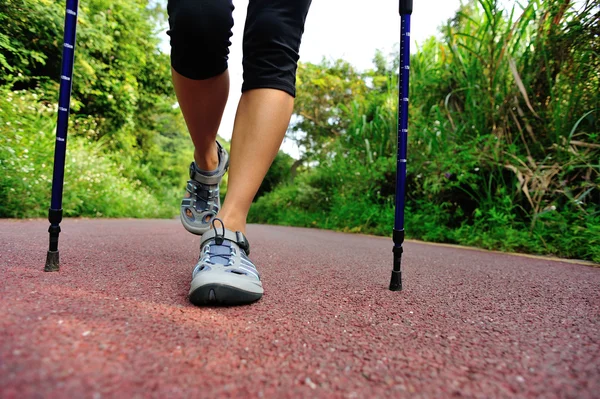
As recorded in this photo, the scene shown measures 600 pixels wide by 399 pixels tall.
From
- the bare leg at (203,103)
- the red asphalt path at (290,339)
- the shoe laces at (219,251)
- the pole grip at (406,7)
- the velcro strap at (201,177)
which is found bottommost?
the red asphalt path at (290,339)

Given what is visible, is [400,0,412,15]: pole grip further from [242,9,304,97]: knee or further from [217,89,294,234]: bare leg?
[217,89,294,234]: bare leg

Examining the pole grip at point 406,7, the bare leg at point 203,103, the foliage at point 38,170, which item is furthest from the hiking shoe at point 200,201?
the foliage at point 38,170

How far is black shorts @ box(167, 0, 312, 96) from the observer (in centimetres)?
129

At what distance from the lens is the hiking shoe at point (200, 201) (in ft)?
6.14

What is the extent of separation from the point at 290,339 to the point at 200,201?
1.22 metres

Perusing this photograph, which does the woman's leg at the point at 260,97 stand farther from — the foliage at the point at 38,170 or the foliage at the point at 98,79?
the foliage at the point at 38,170

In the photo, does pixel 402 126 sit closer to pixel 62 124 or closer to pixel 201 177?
pixel 201 177

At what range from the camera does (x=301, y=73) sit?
43.5 feet

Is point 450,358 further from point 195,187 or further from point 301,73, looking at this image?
point 301,73

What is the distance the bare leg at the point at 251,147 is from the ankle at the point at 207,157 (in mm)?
476

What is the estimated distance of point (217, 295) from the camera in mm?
1034

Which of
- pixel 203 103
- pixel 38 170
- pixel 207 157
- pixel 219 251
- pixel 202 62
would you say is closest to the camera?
pixel 219 251

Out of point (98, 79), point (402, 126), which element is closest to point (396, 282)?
point (402, 126)

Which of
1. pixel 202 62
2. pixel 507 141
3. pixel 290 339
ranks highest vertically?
pixel 507 141
